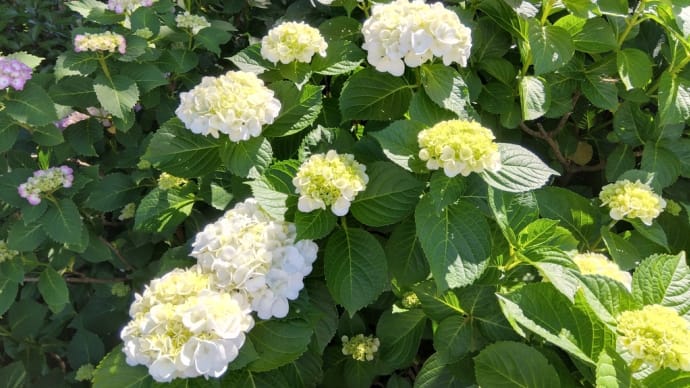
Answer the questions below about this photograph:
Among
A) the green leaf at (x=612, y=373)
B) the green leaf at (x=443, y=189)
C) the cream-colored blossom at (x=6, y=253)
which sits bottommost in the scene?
the cream-colored blossom at (x=6, y=253)

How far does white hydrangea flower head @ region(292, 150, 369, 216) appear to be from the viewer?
1.16 metres

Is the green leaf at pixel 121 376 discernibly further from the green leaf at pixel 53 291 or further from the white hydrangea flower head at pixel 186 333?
the green leaf at pixel 53 291

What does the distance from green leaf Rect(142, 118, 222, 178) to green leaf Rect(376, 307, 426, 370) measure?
70 centimetres

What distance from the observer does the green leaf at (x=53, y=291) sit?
1.87 m

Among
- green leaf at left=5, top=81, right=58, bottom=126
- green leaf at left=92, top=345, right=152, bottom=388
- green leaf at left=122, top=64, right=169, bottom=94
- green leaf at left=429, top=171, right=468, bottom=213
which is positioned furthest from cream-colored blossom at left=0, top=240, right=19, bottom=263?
green leaf at left=429, top=171, right=468, bottom=213

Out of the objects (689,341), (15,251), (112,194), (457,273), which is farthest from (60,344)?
(689,341)

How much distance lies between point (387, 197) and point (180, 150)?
0.59 m

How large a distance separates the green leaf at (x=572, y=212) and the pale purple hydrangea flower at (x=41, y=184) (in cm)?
161

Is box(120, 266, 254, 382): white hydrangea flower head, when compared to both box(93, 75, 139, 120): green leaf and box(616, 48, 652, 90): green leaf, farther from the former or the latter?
box(616, 48, 652, 90): green leaf

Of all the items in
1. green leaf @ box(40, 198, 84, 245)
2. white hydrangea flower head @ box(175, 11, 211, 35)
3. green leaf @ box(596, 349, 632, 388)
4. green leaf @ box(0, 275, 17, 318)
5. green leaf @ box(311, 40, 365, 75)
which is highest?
green leaf @ box(311, 40, 365, 75)

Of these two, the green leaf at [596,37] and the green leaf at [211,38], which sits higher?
the green leaf at [596,37]

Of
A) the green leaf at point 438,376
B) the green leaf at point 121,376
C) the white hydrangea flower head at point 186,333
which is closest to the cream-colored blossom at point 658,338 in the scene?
the green leaf at point 438,376

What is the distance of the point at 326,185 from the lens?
1.16m

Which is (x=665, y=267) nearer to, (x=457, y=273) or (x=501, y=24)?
(x=457, y=273)
